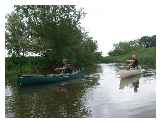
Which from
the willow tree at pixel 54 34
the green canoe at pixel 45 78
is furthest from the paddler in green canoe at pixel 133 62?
the green canoe at pixel 45 78

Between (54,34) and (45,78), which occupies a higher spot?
(54,34)

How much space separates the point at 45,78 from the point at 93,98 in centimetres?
54

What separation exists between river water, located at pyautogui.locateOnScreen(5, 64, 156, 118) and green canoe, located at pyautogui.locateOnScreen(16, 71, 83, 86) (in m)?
0.06

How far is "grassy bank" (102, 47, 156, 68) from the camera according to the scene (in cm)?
522

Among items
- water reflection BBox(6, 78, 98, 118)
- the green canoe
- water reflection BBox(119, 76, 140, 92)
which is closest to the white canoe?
water reflection BBox(119, 76, 140, 92)

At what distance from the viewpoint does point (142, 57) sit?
17.5 ft

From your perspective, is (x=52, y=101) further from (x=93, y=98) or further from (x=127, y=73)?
(x=127, y=73)

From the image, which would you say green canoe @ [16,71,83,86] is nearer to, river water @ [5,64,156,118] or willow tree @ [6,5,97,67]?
river water @ [5,64,156,118]

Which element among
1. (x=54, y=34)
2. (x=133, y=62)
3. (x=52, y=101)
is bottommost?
(x=52, y=101)

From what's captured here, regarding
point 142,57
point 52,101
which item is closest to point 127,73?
point 142,57

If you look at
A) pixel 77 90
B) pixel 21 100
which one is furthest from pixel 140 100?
pixel 21 100

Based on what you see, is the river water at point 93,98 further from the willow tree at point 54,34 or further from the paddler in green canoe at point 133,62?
the willow tree at point 54,34

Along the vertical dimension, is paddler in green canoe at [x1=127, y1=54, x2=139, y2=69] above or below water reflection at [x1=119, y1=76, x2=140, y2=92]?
above

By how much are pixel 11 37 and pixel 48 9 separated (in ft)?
1.54
